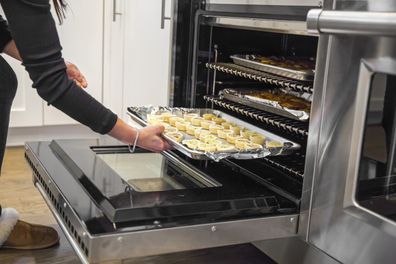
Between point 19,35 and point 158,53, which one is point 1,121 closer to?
point 19,35

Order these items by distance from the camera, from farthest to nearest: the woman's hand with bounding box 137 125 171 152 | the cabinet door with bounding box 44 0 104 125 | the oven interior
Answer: the cabinet door with bounding box 44 0 104 125, the oven interior, the woman's hand with bounding box 137 125 171 152

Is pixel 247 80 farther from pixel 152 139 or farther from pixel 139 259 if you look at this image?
pixel 139 259

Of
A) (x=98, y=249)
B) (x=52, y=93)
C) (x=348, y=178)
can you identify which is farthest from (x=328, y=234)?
(x=52, y=93)

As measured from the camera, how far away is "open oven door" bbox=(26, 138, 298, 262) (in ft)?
2.97

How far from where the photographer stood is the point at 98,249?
0.87 metres


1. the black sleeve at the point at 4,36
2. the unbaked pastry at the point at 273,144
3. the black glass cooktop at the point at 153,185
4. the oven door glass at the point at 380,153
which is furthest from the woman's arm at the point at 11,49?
the oven door glass at the point at 380,153

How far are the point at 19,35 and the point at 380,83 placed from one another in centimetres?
66

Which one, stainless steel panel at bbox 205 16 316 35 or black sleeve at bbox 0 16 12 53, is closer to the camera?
stainless steel panel at bbox 205 16 316 35

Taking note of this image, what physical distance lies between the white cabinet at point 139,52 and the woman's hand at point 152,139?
1429 mm

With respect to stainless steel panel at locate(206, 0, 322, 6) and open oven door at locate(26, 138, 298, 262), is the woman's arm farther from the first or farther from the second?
stainless steel panel at locate(206, 0, 322, 6)

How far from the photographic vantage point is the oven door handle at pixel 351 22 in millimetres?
795

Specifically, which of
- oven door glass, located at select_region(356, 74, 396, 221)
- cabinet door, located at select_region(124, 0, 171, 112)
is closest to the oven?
oven door glass, located at select_region(356, 74, 396, 221)

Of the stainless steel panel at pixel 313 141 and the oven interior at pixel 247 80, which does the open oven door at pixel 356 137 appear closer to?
the stainless steel panel at pixel 313 141

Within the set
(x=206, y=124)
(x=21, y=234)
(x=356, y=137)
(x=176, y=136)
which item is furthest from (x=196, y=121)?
(x=21, y=234)
